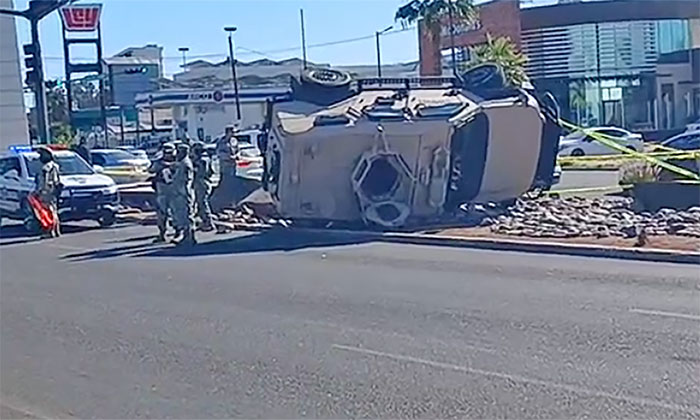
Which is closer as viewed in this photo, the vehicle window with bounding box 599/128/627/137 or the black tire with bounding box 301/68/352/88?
the black tire with bounding box 301/68/352/88

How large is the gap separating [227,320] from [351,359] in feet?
8.88

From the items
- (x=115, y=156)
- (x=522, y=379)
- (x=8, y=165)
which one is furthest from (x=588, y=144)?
(x=522, y=379)

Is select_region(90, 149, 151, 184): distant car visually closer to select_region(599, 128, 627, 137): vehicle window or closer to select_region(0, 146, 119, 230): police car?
select_region(0, 146, 119, 230): police car

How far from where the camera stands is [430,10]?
196 ft

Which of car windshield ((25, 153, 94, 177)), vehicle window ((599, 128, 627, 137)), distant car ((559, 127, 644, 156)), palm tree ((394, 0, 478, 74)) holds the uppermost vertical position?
palm tree ((394, 0, 478, 74))

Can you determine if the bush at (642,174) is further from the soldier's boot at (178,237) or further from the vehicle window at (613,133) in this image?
the vehicle window at (613,133)

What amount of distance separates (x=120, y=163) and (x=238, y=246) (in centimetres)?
2338

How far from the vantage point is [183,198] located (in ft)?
70.8

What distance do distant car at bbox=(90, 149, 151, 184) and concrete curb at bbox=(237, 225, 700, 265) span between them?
13.6 meters

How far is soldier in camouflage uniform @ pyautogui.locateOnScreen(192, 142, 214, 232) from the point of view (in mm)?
22953

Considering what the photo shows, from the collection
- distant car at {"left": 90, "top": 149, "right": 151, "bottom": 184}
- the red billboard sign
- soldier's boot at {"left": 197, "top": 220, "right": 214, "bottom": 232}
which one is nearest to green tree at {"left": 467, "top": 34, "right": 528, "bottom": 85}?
distant car at {"left": 90, "top": 149, "right": 151, "bottom": 184}

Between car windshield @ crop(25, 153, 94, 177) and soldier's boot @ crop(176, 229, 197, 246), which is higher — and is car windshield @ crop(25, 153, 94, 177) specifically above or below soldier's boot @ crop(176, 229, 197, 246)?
above

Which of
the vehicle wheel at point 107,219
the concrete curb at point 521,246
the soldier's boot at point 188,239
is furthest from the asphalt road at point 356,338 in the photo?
the vehicle wheel at point 107,219

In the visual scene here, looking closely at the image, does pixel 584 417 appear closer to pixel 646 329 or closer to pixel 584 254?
pixel 646 329
